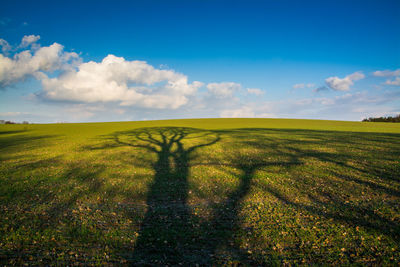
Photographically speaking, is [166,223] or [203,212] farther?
[203,212]

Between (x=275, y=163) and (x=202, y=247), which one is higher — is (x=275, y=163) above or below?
above

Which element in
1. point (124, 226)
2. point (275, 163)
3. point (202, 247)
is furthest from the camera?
point (275, 163)

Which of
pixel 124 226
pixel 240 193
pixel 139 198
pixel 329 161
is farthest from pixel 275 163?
pixel 124 226

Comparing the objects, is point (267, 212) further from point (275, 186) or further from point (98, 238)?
point (98, 238)

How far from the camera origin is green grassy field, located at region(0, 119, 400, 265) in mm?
6883

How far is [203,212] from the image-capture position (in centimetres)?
991

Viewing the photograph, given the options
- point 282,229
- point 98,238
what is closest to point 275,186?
point 282,229

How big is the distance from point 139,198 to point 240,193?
5.96 m

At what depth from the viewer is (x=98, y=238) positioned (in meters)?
7.78

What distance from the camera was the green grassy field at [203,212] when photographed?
6.88 metres

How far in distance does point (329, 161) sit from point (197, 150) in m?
13.5

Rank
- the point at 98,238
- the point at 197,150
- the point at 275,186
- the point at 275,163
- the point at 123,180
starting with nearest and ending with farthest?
the point at 98,238 < the point at 275,186 < the point at 123,180 < the point at 275,163 < the point at 197,150

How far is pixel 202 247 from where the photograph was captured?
7.25 meters

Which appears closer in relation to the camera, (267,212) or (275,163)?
(267,212)
